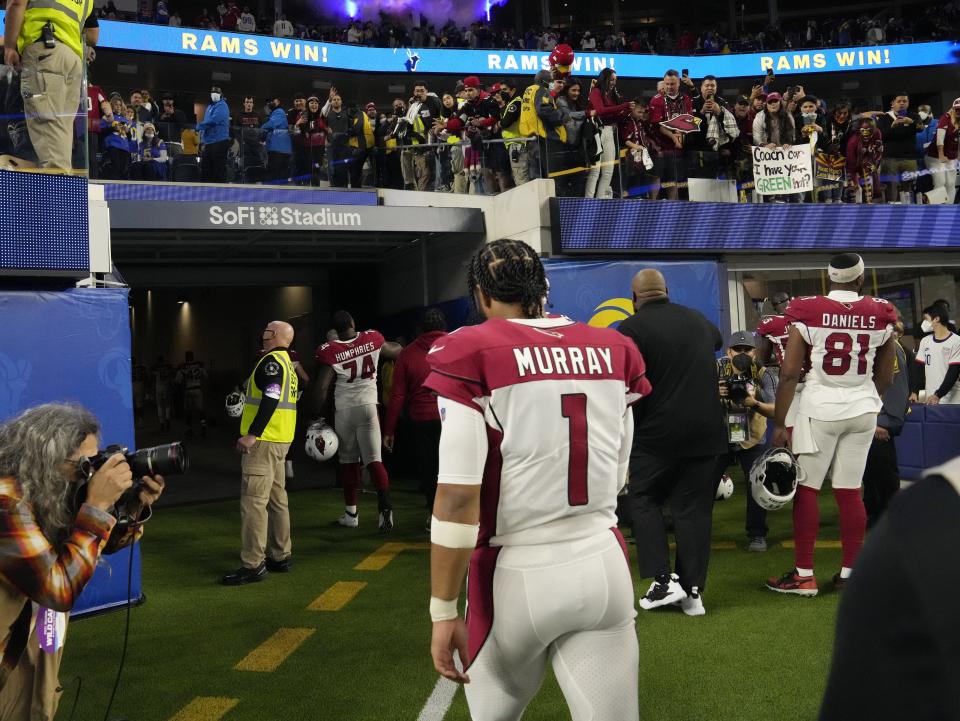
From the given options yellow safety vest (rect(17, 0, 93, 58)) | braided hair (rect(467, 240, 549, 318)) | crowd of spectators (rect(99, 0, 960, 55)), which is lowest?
braided hair (rect(467, 240, 549, 318))

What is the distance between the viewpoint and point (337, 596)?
249 inches

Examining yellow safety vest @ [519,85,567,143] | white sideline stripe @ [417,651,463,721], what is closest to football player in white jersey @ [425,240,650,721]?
white sideline stripe @ [417,651,463,721]

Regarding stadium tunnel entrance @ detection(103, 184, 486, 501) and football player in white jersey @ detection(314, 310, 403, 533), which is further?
stadium tunnel entrance @ detection(103, 184, 486, 501)

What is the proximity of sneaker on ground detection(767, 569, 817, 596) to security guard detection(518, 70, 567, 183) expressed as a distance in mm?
6199

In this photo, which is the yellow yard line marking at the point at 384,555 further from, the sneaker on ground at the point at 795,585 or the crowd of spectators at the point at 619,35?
the crowd of spectators at the point at 619,35

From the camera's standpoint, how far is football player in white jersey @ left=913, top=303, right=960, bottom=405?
10273mm

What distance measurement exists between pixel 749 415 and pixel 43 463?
545cm

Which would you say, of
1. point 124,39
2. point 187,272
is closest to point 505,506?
point 187,272

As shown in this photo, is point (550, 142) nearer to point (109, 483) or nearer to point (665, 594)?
point (665, 594)

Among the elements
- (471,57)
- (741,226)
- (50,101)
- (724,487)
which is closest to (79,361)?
(50,101)

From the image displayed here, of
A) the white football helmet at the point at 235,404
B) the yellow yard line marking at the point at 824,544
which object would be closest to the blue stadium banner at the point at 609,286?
the yellow yard line marking at the point at 824,544

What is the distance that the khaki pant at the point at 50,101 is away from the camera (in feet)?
19.6

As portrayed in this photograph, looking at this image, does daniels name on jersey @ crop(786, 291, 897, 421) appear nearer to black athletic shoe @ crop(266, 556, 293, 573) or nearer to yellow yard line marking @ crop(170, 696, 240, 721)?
yellow yard line marking @ crop(170, 696, 240, 721)

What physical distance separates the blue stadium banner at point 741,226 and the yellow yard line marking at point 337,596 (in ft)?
17.5
